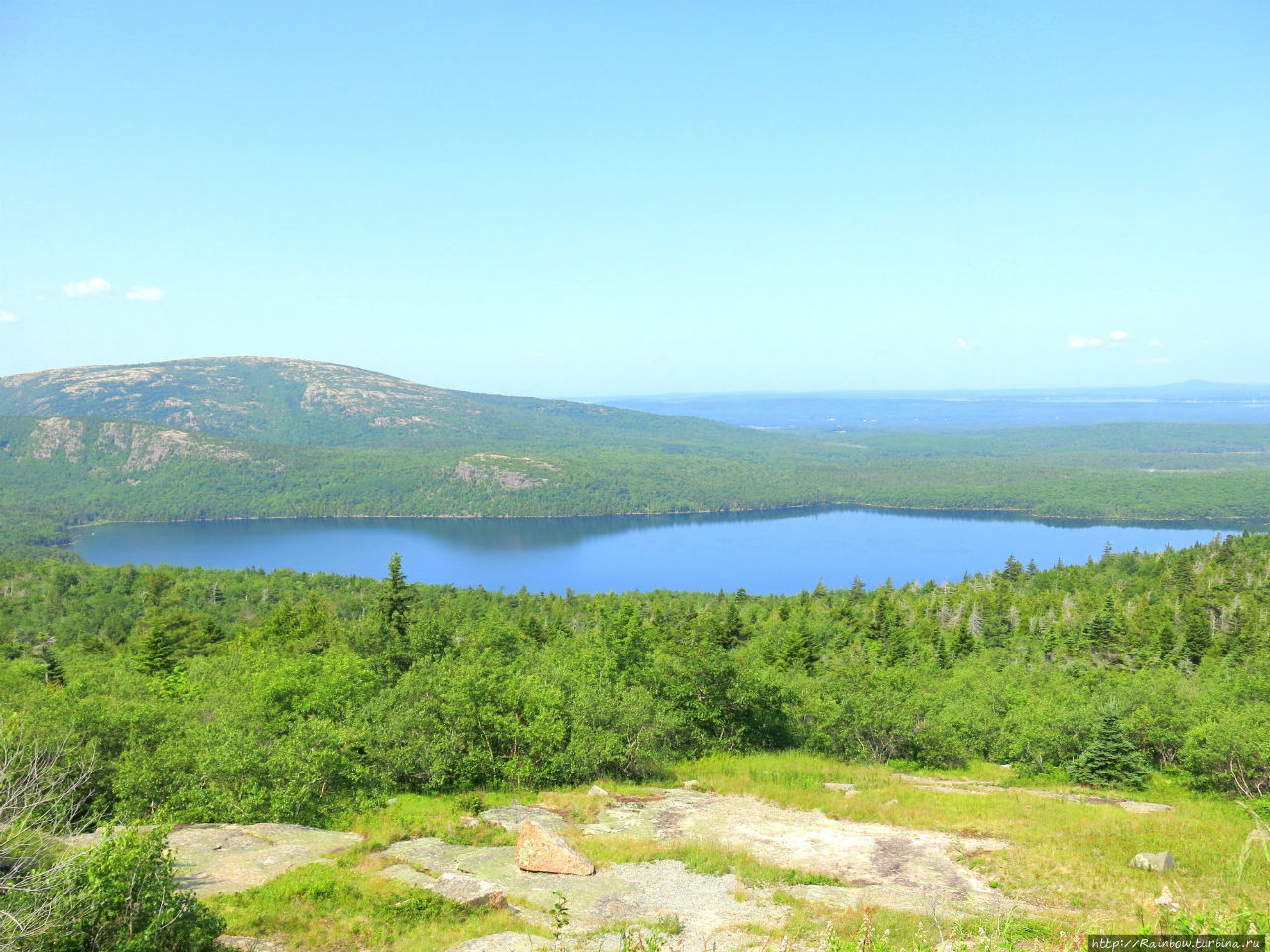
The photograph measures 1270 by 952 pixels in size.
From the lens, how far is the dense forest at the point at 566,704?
73.0 ft

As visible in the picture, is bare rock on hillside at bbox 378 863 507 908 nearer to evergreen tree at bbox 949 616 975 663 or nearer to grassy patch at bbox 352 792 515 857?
grassy patch at bbox 352 792 515 857

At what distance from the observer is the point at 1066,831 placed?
19938 millimetres

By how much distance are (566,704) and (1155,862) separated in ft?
63.7

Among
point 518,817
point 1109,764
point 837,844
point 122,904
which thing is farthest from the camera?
point 1109,764

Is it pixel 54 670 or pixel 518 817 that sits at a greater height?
pixel 518 817

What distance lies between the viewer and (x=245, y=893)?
48.9 ft

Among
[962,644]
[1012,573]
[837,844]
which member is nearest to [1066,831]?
[837,844]

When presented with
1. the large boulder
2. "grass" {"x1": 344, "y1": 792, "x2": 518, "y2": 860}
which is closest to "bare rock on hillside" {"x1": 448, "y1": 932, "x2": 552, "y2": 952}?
the large boulder

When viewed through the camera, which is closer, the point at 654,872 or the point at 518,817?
the point at 654,872

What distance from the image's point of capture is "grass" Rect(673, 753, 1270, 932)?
48.1 ft

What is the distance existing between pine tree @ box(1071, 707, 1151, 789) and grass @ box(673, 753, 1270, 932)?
37.9 inches

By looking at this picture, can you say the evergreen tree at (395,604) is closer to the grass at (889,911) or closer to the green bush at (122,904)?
the grass at (889,911)

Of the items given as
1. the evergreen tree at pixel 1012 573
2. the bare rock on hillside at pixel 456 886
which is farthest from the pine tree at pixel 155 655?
the evergreen tree at pixel 1012 573

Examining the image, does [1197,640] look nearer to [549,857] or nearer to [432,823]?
[549,857]
